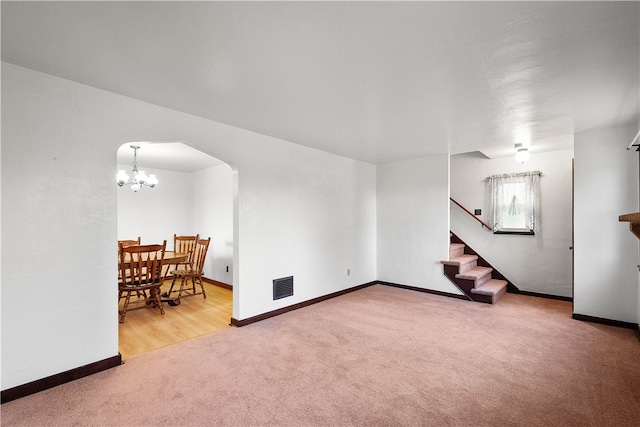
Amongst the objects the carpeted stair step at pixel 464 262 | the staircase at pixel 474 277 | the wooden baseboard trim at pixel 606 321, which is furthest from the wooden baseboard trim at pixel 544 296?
the wooden baseboard trim at pixel 606 321

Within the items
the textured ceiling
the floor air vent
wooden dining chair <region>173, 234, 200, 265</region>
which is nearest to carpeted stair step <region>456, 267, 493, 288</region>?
the textured ceiling

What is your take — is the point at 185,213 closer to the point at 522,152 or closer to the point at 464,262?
the point at 464,262

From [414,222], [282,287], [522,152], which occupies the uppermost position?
[522,152]

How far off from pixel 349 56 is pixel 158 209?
18.5ft

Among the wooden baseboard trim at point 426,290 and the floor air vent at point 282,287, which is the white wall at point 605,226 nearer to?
the wooden baseboard trim at point 426,290

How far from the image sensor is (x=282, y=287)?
12.8ft

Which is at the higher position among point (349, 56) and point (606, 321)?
point (349, 56)

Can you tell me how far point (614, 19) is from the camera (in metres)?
1.56

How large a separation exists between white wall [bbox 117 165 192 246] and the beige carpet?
3.86 meters

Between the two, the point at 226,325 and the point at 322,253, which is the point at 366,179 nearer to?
the point at 322,253

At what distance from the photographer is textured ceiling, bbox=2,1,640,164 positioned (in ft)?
4.97

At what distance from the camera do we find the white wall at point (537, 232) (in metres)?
4.66

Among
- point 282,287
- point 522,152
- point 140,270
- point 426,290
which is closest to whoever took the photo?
point 140,270

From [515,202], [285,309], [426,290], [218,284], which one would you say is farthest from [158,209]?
[515,202]
